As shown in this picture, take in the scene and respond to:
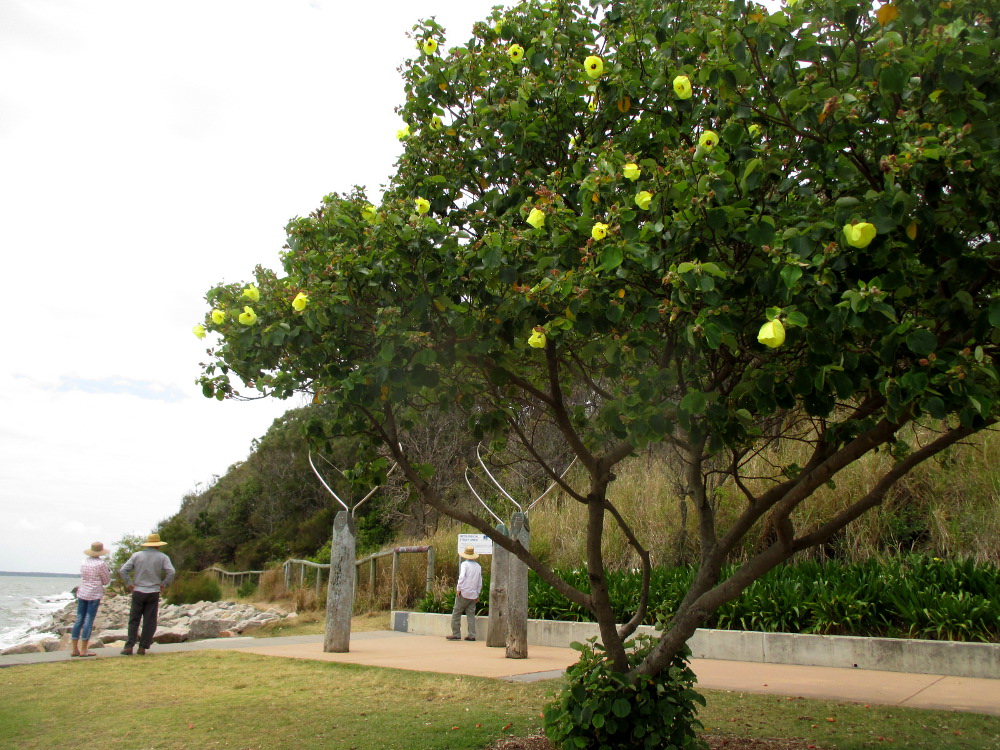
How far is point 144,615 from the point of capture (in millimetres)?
10062

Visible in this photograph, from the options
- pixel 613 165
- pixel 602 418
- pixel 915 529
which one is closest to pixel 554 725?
pixel 602 418

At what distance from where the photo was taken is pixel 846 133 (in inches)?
137

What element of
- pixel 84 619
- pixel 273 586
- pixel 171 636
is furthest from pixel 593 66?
pixel 273 586

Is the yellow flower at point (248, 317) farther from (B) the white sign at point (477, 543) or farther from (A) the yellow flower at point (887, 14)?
(B) the white sign at point (477, 543)

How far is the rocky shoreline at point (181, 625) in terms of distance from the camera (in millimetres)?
11469

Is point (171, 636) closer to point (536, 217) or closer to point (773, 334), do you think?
point (536, 217)

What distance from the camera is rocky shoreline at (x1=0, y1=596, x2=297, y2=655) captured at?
1147cm

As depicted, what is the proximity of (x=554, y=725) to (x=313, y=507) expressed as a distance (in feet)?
97.1

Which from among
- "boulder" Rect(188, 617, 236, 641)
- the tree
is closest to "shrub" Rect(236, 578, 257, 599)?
"boulder" Rect(188, 617, 236, 641)

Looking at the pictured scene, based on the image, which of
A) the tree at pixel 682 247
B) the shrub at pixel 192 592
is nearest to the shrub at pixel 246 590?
the shrub at pixel 192 592

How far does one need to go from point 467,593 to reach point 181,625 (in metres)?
5.75

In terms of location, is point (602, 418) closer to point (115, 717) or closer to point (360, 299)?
point (360, 299)

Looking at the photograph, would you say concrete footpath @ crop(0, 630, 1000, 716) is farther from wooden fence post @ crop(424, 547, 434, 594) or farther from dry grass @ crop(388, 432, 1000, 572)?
wooden fence post @ crop(424, 547, 434, 594)

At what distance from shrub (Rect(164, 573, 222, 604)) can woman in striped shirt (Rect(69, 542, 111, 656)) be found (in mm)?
13119
